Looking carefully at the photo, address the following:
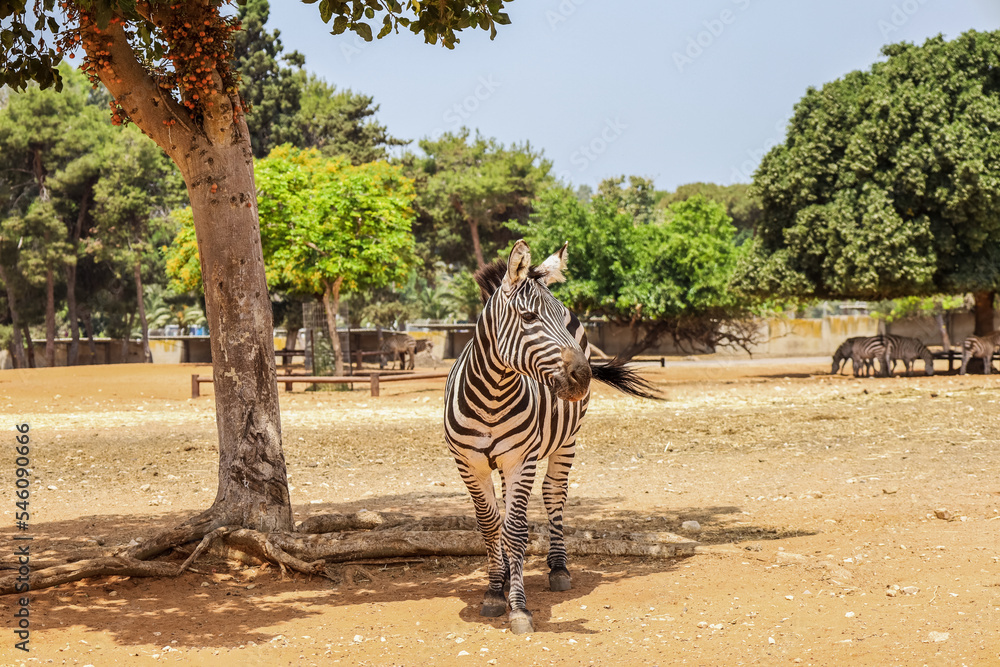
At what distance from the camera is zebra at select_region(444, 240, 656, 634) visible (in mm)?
4613

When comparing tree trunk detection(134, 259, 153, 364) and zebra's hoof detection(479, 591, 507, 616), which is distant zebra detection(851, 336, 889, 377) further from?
tree trunk detection(134, 259, 153, 364)

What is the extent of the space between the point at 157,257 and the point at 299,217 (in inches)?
917

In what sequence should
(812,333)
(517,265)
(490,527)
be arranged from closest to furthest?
(517,265) → (490,527) → (812,333)

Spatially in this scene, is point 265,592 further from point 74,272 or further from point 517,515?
point 74,272

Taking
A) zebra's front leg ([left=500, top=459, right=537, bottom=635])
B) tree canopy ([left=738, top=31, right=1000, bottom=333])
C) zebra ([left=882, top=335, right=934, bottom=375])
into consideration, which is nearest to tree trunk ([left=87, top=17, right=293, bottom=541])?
zebra's front leg ([left=500, top=459, right=537, bottom=635])

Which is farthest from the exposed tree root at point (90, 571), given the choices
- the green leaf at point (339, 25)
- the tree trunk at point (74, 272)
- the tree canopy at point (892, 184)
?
the tree trunk at point (74, 272)

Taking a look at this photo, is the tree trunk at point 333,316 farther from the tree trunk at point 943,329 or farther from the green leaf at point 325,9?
the tree trunk at point 943,329

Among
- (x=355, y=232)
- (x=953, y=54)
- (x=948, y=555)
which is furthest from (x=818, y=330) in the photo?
(x=948, y=555)

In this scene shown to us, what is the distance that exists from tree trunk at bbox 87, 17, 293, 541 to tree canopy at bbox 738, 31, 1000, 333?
60.4ft

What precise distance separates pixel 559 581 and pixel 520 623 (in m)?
1.03

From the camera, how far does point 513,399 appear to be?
5.20 metres

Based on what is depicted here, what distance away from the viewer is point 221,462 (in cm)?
680

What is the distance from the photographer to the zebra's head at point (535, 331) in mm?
4438

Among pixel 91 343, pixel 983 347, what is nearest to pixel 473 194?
pixel 91 343
